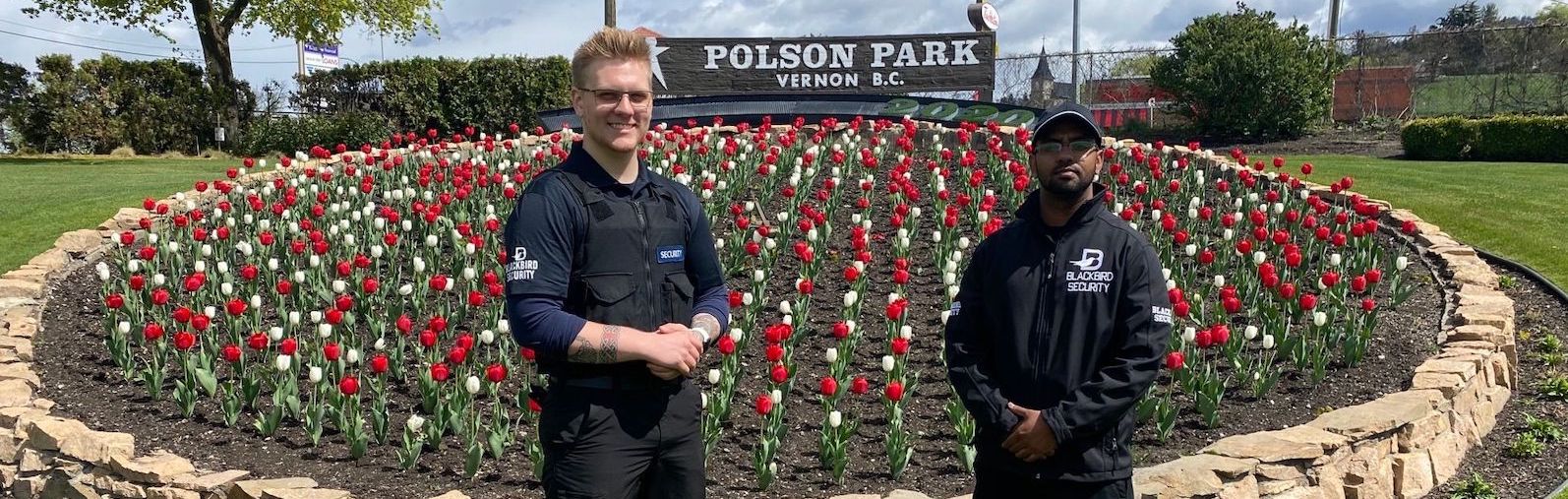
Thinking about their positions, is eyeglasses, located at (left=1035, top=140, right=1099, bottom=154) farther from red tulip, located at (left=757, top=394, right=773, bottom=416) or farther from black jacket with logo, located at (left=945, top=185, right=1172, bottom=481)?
red tulip, located at (left=757, top=394, right=773, bottom=416)

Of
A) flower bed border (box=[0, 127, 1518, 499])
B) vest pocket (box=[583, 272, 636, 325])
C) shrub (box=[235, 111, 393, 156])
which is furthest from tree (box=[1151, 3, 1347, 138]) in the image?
vest pocket (box=[583, 272, 636, 325])

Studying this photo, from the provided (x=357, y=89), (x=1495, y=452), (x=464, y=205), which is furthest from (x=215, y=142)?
(x=1495, y=452)

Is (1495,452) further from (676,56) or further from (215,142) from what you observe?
(215,142)

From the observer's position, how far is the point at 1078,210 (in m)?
2.95

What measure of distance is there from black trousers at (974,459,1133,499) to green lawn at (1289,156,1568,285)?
6540 millimetres

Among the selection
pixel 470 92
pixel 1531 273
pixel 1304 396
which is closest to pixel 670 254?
pixel 1304 396

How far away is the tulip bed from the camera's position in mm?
4930

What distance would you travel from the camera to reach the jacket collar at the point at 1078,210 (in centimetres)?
294

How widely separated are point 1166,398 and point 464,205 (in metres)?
5.68

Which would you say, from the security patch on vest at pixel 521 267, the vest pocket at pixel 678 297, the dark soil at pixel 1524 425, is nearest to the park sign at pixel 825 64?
the dark soil at pixel 1524 425

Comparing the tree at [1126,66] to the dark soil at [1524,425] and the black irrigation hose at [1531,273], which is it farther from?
Answer: the dark soil at [1524,425]

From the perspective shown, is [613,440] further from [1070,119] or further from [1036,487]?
[1070,119]

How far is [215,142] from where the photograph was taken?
23.6 m

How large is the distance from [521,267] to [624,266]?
247mm
